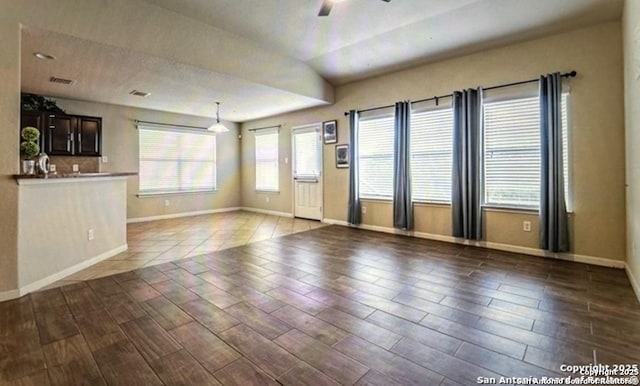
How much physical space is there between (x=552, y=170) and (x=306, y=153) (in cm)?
458

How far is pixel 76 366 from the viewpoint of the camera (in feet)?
5.84

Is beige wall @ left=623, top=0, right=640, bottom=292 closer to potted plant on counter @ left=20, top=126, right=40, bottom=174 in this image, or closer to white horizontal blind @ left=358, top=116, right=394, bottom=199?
white horizontal blind @ left=358, top=116, right=394, bottom=199

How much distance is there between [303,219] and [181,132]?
3.61 m

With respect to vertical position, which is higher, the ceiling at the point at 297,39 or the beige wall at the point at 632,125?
the ceiling at the point at 297,39

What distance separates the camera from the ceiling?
3535 millimetres

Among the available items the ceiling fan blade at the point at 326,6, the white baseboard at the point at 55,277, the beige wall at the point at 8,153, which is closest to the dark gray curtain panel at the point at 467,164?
the ceiling fan blade at the point at 326,6

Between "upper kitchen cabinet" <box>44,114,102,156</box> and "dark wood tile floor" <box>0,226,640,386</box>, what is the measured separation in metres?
3.47

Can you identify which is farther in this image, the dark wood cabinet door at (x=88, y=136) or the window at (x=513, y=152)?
the dark wood cabinet door at (x=88, y=136)

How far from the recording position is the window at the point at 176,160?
695 cm

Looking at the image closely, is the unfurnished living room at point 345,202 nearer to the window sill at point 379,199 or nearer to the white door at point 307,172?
the window sill at point 379,199

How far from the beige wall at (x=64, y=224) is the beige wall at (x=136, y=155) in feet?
9.18

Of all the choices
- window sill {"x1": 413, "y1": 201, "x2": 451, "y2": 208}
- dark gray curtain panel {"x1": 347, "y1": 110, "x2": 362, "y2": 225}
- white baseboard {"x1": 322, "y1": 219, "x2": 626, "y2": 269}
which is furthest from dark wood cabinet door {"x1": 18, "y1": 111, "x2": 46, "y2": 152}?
window sill {"x1": 413, "y1": 201, "x2": 451, "y2": 208}

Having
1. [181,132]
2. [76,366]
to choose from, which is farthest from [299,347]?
[181,132]

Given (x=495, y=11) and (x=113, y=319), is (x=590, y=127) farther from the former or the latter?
(x=113, y=319)
